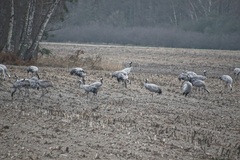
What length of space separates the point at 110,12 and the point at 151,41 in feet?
65.2

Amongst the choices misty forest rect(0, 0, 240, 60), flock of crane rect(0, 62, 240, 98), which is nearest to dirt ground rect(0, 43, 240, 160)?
flock of crane rect(0, 62, 240, 98)

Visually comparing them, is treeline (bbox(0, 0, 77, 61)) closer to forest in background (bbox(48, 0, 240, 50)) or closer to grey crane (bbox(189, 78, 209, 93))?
grey crane (bbox(189, 78, 209, 93))

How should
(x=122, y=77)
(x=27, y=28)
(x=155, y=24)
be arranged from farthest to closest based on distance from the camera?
(x=155, y=24), (x=27, y=28), (x=122, y=77)

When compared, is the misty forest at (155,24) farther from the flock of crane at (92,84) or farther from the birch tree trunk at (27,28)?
the flock of crane at (92,84)

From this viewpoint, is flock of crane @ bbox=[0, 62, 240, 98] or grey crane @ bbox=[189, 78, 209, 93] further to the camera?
grey crane @ bbox=[189, 78, 209, 93]

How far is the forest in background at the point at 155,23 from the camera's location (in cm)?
7344

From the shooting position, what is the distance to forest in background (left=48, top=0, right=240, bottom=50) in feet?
241

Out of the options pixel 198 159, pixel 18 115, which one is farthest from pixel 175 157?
pixel 18 115

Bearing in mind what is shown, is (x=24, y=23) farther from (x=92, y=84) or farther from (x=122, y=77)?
(x=92, y=84)

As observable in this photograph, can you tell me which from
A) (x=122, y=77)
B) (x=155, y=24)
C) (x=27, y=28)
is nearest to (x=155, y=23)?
(x=155, y=24)

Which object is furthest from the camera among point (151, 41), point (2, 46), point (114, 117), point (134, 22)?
point (134, 22)

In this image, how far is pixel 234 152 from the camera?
11.8 meters

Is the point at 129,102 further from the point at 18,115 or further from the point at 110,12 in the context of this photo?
the point at 110,12

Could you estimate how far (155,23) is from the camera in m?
90.2
